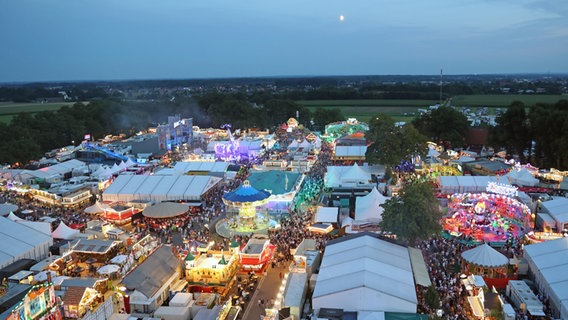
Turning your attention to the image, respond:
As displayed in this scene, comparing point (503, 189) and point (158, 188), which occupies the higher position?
point (503, 189)

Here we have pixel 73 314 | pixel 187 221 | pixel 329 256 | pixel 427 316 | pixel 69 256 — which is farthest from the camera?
pixel 187 221

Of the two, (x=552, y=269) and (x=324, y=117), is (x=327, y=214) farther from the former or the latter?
(x=324, y=117)

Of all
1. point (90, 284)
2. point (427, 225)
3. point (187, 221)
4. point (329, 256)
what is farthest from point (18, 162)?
point (427, 225)

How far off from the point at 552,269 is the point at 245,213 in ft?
44.6

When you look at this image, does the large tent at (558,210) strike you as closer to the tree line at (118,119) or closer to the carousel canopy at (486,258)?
the carousel canopy at (486,258)

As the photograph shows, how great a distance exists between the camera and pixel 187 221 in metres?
24.2

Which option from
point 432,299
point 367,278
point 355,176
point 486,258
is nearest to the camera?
point 432,299

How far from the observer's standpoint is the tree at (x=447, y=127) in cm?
4350

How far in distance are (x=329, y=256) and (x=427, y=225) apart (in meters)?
4.28

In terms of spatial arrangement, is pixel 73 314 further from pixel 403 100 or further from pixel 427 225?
pixel 403 100

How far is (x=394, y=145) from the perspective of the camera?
32.8 meters

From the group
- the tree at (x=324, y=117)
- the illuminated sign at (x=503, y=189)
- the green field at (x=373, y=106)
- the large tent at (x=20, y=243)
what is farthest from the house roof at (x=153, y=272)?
the green field at (x=373, y=106)

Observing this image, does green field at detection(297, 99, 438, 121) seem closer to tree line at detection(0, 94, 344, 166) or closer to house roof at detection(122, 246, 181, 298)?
tree line at detection(0, 94, 344, 166)

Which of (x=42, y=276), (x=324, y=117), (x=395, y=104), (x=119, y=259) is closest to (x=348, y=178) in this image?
(x=119, y=259)
